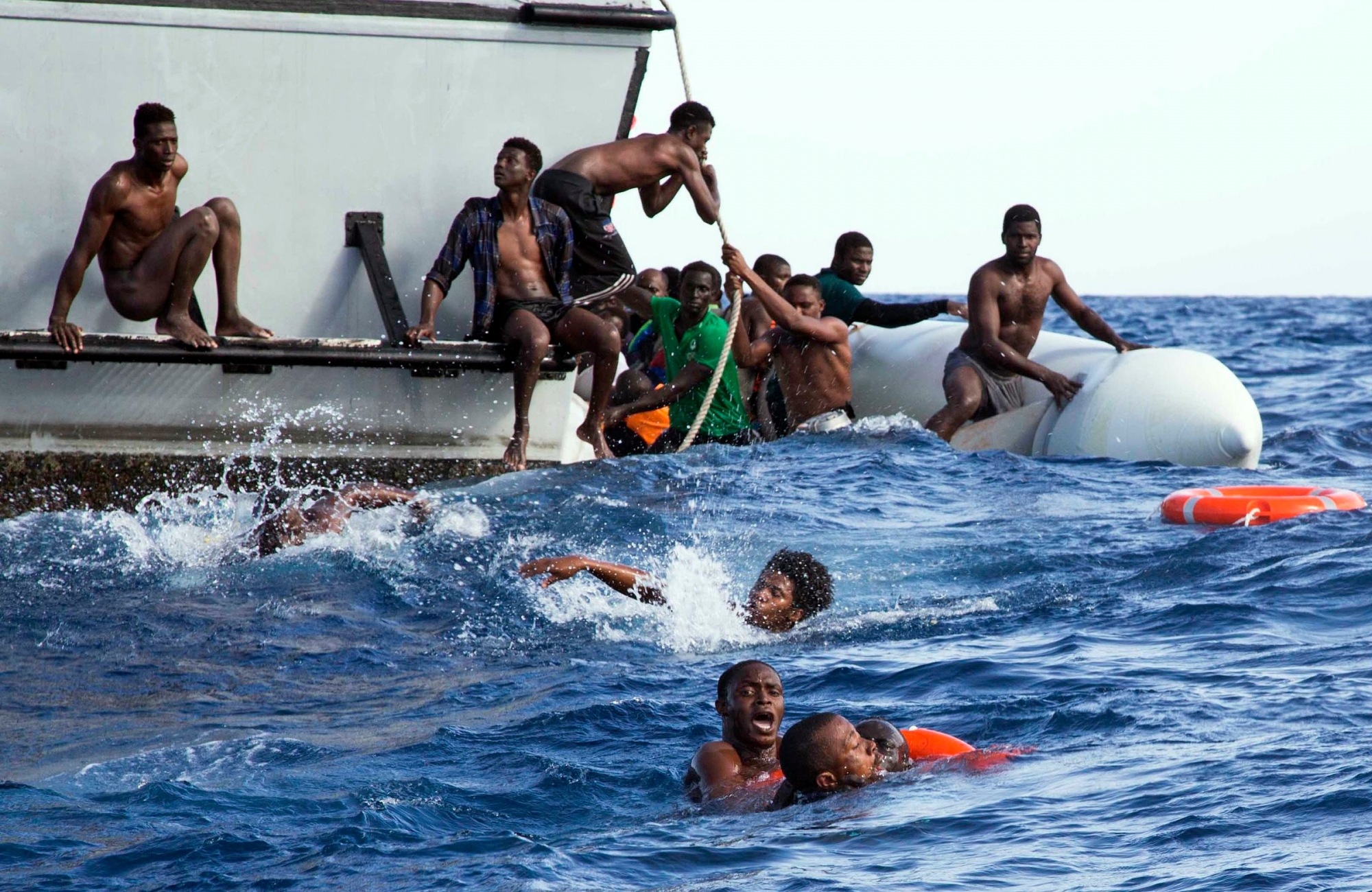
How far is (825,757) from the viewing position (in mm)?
4695

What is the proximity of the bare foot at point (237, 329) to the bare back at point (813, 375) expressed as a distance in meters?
4.17

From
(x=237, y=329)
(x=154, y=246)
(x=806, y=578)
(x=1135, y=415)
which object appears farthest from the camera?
(x=1135, y=415)

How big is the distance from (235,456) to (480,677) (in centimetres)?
390

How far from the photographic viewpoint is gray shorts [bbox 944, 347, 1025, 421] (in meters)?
11.8

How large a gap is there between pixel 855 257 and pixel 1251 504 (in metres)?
5.36

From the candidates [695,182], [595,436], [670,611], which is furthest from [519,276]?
[670,611]

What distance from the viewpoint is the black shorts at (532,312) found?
9.84 m

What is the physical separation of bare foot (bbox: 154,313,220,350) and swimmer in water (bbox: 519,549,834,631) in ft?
9.62

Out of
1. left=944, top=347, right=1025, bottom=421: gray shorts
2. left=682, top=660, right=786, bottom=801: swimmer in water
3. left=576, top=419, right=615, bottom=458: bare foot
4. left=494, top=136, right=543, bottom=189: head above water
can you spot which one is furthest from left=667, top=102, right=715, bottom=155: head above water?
left=682, top=660, right=786, bottom=801: swimmer in water

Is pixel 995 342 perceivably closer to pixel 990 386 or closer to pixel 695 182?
pixel 990 386

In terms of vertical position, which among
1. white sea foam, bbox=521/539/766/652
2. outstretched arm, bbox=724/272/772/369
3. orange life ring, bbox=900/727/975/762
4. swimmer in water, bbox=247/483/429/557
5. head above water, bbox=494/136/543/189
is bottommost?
orange life ring, bbox=900/727/975/762

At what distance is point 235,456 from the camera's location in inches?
376

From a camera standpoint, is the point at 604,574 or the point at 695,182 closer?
the point at 604,574

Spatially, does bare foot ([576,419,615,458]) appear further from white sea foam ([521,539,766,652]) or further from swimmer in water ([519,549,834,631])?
swimmer in water ([519,549,834,631])
